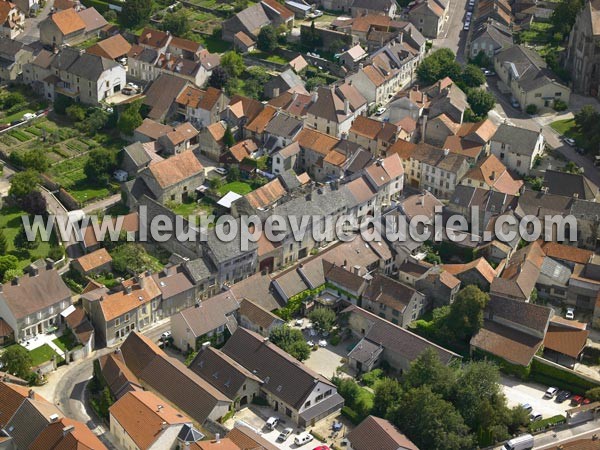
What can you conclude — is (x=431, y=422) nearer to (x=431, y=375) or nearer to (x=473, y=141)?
(x=431, y=375)

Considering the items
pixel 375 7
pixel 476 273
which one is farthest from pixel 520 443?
pixel 375 7

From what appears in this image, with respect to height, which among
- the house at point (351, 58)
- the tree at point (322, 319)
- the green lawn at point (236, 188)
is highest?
the house at point (351, 58)

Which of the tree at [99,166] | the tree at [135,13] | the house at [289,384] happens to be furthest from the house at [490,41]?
the house at [289,384]

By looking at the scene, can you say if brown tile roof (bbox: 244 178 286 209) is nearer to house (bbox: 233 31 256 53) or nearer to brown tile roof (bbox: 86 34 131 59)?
house (bbox: 233 31 256 53)

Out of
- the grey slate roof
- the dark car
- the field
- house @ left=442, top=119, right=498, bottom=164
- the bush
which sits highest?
the grey slate roof

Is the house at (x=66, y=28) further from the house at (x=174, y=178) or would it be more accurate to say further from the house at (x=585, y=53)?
the house at (x=585, y=53)

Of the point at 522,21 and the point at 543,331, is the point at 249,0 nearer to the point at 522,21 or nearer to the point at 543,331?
the point at 522,21

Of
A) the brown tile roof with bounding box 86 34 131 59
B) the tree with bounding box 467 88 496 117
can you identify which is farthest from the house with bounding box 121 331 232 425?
the brown tile roof with bounding box 86 34 131 59
